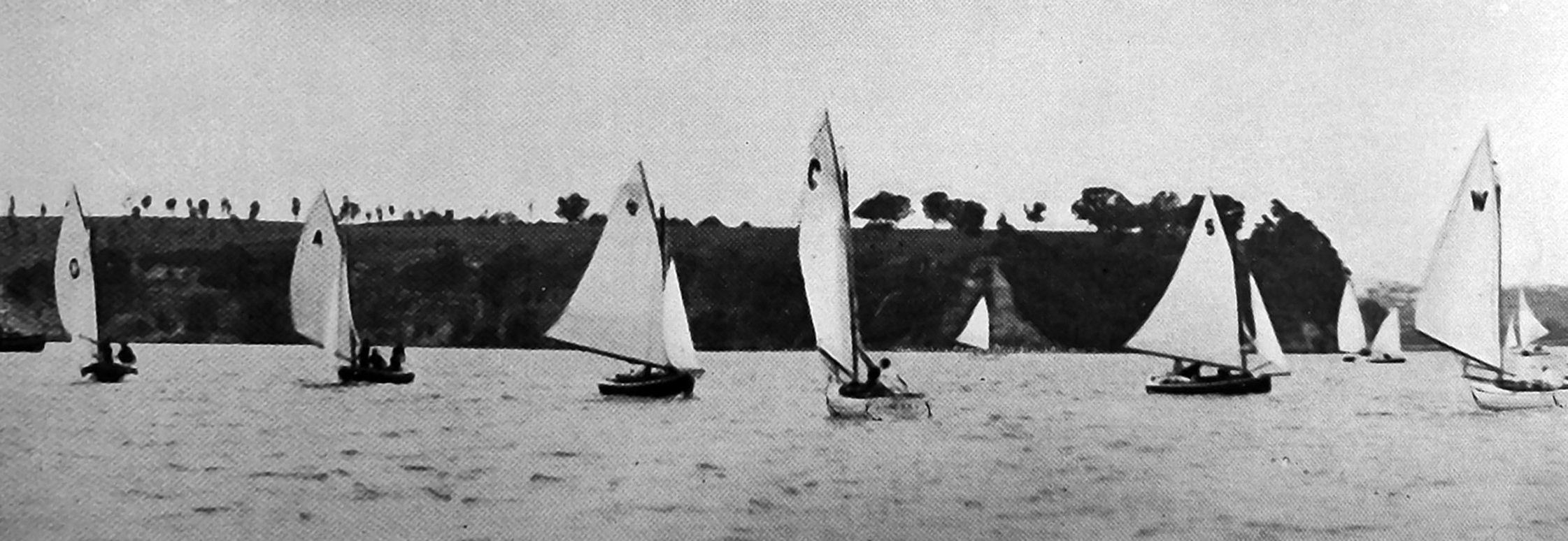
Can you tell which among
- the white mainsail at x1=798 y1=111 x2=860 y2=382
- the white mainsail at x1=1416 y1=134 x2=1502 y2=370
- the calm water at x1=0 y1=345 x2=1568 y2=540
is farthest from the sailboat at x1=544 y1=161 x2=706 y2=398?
the white mainsail at x1=1416 y1=134 x2=1502 y2=370

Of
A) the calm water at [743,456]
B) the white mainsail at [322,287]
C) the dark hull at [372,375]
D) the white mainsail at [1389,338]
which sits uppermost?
the white mainsail at [322,287]

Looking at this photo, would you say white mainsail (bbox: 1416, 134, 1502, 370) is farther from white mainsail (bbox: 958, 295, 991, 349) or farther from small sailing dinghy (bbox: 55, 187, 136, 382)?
small sailing dinghy (bbox: 55, 187, 136, 382)

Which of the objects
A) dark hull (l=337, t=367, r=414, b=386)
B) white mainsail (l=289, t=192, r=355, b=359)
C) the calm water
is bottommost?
the calm water

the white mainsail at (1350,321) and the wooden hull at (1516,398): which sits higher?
the white mainsail at (1350,321)

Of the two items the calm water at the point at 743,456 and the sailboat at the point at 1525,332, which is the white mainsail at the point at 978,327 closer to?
the calm water at the point at 743,456

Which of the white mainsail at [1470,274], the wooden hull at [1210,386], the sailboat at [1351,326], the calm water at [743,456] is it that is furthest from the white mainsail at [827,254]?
the white mainsail at [1470,274]
